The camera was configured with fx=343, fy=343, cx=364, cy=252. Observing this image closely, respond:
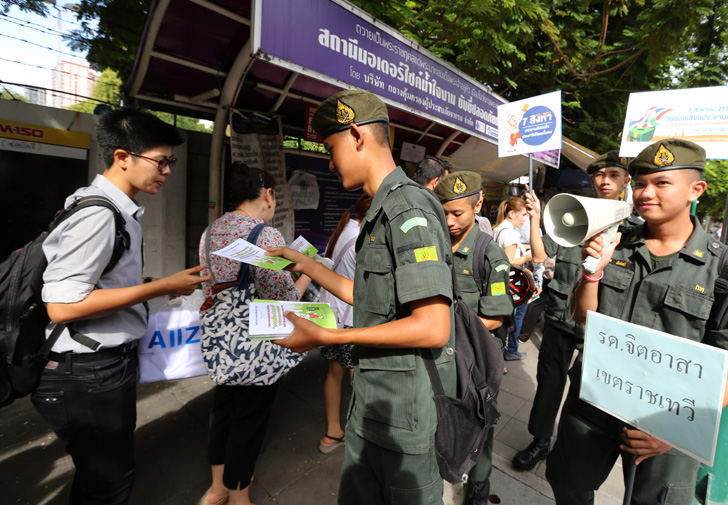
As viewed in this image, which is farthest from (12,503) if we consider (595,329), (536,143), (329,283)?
(536,143)

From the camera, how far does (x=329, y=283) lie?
1.74 meters

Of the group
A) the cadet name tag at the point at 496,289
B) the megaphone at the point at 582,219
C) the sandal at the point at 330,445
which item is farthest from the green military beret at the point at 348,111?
the sandal at the point at 330,445

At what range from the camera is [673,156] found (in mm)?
1533

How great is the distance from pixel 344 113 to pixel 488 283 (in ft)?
4.82

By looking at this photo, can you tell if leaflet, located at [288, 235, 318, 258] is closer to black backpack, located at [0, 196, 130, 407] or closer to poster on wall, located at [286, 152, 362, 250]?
black backpack, located at [0, 196, 130, 407]

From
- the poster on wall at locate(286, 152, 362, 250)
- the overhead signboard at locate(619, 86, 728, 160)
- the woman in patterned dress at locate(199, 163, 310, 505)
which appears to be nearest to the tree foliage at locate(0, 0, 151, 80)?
the poster on wall at locate(286, 152, 362, 250)

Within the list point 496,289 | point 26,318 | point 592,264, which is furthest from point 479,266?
point 26,318

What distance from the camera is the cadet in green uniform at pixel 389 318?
1.17m

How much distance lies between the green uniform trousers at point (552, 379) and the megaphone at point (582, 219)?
146cm

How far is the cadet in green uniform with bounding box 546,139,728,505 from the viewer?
1.49 metres

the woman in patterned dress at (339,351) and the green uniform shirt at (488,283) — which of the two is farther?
the woman in patterned dress at (339,351)

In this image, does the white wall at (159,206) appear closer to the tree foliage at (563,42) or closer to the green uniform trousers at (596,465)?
the tree foliage at (563,42)

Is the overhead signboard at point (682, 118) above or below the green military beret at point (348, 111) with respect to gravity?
above

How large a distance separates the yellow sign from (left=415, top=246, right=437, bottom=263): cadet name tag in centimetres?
434
